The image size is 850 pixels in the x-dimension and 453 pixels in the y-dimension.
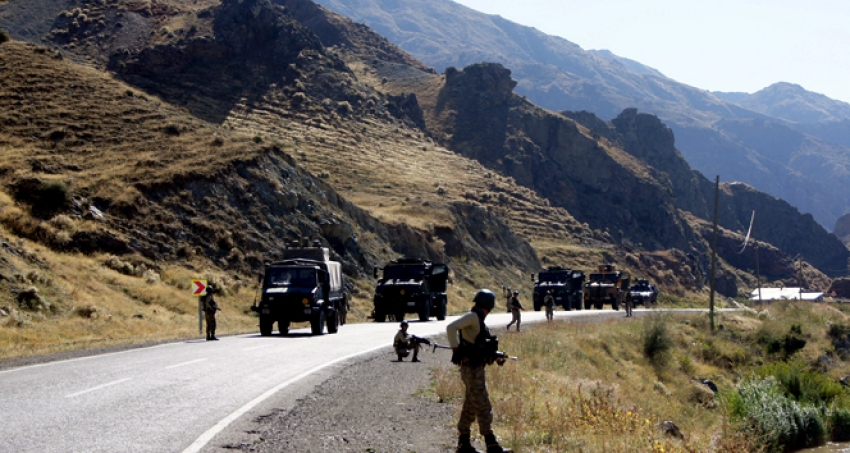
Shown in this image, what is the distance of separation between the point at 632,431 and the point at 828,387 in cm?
1966

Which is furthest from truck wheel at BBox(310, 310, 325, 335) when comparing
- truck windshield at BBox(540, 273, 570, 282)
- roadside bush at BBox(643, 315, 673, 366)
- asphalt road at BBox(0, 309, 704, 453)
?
truck windshield at BBox(540, 273, 570, 282)

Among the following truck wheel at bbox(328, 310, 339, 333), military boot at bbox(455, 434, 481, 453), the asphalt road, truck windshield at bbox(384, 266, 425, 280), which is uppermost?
military boot at bbox(455, 434, 481, 453)

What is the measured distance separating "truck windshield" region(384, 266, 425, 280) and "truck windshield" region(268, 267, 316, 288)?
9.85 m

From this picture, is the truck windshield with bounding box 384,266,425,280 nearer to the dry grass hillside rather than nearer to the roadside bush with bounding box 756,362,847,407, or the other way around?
the dry grass hillside

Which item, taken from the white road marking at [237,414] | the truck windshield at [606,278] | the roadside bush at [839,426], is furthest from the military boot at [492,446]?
the truck windshield at [606,278]

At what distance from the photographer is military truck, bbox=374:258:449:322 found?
111ft

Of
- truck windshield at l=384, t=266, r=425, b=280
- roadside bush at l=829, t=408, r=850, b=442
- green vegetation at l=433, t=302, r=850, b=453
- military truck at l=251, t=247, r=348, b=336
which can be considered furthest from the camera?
truck windshield at l=384, t=266, r=425, b=280

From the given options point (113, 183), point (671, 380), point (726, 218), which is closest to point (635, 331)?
point (671, 380)

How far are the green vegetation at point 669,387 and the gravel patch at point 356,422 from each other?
2.43ft

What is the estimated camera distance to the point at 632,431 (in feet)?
33.3

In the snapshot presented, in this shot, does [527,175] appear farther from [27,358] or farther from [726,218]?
[27,358]

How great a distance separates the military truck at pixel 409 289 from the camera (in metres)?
33.7

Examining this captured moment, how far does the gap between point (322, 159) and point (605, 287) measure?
3244cm

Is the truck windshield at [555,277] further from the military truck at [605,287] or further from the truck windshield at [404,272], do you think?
the truck windshield at [404,272]
